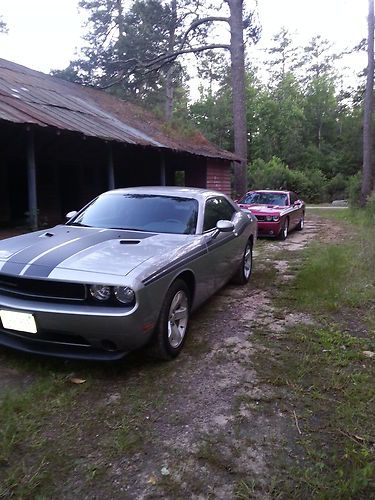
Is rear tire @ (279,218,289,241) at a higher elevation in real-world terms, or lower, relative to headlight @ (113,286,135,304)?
lower

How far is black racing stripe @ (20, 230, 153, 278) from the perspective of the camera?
323cm

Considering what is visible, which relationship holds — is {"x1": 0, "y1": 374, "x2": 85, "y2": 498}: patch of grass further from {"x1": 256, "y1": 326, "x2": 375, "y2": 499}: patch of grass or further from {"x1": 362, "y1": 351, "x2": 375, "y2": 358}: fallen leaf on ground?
{"x1": 362, "y1": 351, "x2": 375, "y2": 358}: fallen leaf on ground

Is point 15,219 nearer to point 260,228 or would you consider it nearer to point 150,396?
point 260,228

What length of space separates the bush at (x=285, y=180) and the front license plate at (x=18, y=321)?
2748cm

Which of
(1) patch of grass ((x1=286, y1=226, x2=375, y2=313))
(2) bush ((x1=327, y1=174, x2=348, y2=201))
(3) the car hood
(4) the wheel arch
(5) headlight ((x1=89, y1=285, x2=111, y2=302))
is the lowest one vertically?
(1) patch of grass ((x1=286, y1=226, x2=375, y2=313))

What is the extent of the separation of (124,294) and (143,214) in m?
1.73

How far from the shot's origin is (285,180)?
3134 centimetres

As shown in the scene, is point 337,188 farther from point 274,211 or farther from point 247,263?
point 247,263

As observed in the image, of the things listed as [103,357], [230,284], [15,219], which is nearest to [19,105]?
[15,219]

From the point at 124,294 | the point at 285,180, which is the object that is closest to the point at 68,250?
the point at 124,294

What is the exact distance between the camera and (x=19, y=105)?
28.4ft

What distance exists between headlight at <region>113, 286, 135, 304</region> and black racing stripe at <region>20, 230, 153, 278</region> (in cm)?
56

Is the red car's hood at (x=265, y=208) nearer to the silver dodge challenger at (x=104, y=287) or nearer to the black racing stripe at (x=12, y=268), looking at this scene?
the silver dodge challenger at (x=104, y=287)

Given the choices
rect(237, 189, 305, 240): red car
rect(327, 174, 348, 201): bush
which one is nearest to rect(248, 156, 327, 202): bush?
rect(327, 174, 348, 201): bush
